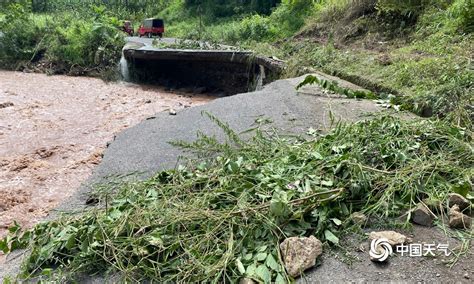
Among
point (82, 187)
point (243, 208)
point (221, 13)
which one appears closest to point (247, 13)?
point (221, 13)

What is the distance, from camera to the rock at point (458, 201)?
2.45m

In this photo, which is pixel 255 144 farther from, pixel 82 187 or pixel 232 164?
pixel 82 187

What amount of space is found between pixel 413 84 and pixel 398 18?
403 cm

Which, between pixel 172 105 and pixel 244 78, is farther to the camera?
pixel 244 78

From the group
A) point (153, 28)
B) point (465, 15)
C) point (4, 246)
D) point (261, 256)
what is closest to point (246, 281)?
point (261, 256)

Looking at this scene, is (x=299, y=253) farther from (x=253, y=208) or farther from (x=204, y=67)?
(x=204, y=67)

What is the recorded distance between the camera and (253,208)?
100 inches

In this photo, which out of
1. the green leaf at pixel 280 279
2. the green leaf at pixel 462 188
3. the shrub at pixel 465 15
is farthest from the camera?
the shrub at pixel 465 15

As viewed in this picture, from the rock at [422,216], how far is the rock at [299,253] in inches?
22.8

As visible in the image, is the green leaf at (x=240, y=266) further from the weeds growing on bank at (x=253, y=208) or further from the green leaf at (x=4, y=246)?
the green leaf at (x=4, y=246)

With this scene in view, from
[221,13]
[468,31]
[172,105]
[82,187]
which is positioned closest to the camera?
[82,187]

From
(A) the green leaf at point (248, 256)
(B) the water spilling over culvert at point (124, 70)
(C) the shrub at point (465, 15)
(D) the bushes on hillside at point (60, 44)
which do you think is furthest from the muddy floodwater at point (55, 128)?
(C) the shrub at point (465, 15)

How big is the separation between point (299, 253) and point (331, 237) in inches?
9.0

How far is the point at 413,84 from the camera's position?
4996 mm
